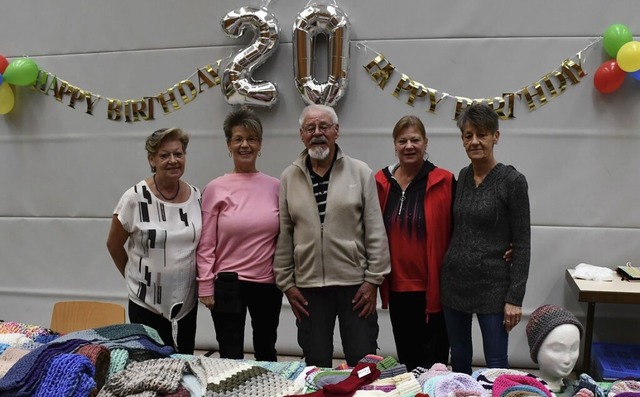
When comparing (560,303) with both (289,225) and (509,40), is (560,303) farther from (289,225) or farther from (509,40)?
(289,225)

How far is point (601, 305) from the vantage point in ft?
9.87

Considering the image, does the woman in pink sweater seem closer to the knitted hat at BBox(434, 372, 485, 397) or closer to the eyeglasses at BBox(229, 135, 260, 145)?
the eyeglasses at BBox(229, 135, 260, 145)

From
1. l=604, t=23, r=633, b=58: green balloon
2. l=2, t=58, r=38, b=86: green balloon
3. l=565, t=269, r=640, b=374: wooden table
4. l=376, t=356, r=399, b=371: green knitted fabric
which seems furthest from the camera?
l=2, t=58, r=38, b=86: green balloon

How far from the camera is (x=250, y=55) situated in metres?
3.05

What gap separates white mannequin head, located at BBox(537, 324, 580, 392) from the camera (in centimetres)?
138

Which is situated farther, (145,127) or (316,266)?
(145,127)

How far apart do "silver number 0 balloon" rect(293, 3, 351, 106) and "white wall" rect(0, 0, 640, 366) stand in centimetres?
15

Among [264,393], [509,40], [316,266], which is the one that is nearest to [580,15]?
[509,40]

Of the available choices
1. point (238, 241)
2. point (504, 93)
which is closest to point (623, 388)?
point (238, 241)

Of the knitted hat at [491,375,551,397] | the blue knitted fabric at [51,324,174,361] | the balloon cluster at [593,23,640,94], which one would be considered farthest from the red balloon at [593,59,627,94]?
the blue knitted fabric at [51,324,174,361]

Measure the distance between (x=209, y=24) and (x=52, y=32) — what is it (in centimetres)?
117

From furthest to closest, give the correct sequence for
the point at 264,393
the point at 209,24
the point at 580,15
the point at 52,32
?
1. the point at 52,32
2. the point at 209,24
3. the point at 580,15
4. the point at 264,393

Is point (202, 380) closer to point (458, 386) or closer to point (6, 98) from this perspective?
point (458, 386)

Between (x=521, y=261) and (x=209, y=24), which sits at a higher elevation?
(x=209, y=24)
